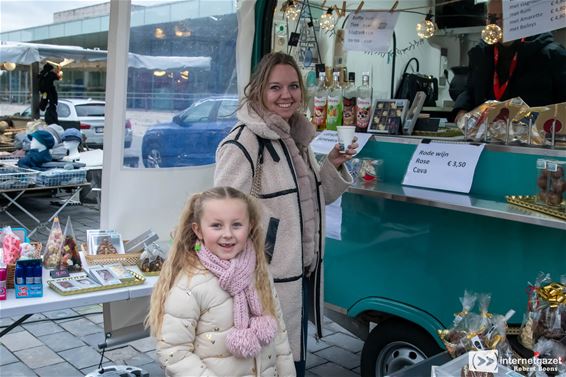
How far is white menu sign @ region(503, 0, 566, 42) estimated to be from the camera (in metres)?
2.97

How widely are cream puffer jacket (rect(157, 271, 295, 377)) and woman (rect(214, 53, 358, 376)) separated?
19.8 inches

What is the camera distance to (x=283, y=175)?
2.73m

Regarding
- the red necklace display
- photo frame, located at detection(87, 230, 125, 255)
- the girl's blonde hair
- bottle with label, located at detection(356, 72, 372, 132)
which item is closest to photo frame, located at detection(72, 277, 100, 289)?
photo frame, located at detection(87, 230, 125, 255)

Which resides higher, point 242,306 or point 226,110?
point 226,110

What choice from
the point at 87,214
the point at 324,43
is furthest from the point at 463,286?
the point at 87,214

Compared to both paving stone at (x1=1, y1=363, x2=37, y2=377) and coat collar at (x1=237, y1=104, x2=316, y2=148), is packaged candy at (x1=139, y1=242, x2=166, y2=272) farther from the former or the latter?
paving stone at (x1=1, y1=363, x2=37, y2=377)

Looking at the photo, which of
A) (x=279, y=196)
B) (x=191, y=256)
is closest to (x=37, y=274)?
(x=191, y=256)

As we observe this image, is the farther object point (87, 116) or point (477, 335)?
point (87, 116)

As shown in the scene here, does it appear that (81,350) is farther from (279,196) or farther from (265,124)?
(265,124)

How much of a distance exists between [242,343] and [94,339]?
112 inches

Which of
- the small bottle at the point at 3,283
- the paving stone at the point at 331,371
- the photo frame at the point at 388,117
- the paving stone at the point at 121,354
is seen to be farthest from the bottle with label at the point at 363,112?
the paving stone at the point at 121,354

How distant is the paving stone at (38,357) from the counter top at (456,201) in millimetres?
2423

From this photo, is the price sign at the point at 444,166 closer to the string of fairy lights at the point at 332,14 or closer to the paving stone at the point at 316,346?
the string of fairy lights at the point at 332,14

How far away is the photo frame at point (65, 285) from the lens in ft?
9.13
